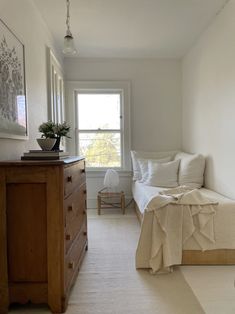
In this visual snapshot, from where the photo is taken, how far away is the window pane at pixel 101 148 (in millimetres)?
5074

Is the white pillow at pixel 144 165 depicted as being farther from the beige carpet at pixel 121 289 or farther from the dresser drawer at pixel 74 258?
the dresser drawer at pixel 74 258

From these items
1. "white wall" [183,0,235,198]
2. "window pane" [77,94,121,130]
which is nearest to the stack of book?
"white wall" [183,0,235,198]

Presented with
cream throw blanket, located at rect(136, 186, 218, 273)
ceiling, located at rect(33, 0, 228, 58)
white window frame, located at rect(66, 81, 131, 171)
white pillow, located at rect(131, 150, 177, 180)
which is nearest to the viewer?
cream throw blanket, located at rect(136, 186, 218, 273)

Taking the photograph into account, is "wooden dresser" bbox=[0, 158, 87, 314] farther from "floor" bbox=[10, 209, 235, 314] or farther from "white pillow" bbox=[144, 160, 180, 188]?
"white pillow" bbox=[144, 160, 180, 188]

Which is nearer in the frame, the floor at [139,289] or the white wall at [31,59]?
the floor at [139,289]

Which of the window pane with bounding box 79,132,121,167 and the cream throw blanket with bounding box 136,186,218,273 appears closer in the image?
the cream throw blanket with bounding box 136,186,218,273

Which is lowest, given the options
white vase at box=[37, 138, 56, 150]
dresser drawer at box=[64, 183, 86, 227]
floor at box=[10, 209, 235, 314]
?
floor at box=[10, 209, 235, 314]

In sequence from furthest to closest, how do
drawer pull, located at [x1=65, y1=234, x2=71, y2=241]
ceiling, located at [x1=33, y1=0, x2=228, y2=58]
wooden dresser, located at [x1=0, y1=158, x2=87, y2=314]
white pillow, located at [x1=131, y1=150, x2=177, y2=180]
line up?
1. white pillow, located at [x1=131, y1=150, x2=177, y2=180]
2. ceiling, located at [x1=33, y1=0, x2=228, y2=58]
3. drawer pull, located at [x1=65, y1=234, x2=71, y2=241]
4. wooden dresser, located at [x1=0, y1=158, x2=87, y2=314]

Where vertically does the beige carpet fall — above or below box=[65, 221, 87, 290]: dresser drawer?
below

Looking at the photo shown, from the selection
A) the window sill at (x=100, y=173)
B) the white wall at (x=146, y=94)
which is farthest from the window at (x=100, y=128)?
the white wall at (x=146, y=94)

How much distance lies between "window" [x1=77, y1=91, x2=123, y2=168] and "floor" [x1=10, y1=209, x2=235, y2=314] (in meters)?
2.23

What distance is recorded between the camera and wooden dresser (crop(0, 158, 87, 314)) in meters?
1.88

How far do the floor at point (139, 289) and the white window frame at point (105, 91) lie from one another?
2273 mm

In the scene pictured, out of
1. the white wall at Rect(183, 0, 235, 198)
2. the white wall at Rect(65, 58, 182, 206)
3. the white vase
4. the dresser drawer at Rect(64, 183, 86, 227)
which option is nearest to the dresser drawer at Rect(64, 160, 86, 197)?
the dresser drawer at Rect(64, 183, 86, 227)
